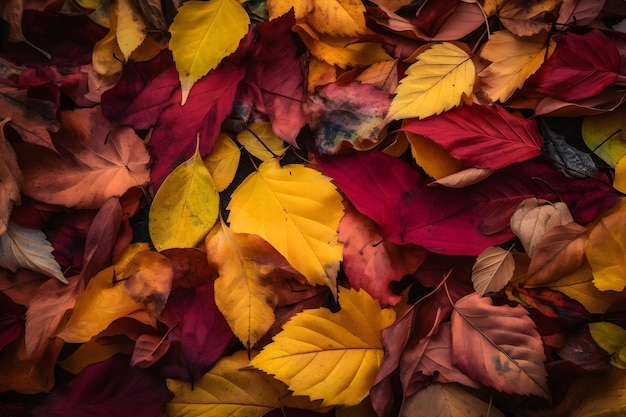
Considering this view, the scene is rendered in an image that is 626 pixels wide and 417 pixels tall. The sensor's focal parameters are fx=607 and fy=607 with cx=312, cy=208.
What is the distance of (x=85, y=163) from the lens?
0.82 m

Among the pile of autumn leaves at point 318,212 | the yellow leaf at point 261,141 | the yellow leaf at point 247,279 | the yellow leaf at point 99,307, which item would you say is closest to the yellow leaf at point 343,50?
the pile of autumn leaves at point 318,212

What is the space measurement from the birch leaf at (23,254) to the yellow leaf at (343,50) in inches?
17.4

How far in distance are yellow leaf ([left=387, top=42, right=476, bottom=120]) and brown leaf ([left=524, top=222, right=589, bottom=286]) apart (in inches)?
8.0

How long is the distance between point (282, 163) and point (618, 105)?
0.45 metres

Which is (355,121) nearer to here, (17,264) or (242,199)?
(242,199)

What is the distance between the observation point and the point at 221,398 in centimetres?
75

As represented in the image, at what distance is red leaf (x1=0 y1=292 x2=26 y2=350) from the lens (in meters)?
0.77

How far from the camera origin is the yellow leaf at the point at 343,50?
828 millimetres

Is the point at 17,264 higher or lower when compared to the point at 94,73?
lower

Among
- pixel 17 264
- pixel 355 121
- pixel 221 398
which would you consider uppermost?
pixel 355 121

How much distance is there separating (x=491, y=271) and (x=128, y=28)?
583 millimetres

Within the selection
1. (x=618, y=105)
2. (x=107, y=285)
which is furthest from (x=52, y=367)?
(x=618, y=105)

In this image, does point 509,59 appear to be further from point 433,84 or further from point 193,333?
point 193,333

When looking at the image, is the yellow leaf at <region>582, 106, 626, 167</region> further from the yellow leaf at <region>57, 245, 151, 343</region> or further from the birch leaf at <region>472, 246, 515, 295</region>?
the yellow leaf at <region>57, 245, 151, 343</region>
